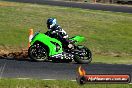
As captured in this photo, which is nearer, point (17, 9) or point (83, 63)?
point (83, 63)

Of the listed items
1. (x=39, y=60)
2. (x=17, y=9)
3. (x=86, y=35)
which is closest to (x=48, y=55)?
(x=39, y=60)

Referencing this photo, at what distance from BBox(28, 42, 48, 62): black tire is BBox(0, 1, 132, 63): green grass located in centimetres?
298

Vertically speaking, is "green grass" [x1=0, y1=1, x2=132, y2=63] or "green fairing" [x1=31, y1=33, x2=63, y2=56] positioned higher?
"green fairing" [x1=31, y1=33, x2=63, y2=56]

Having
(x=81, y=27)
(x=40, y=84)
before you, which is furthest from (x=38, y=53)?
(x=81, y=27)

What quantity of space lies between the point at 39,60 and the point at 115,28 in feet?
49.3

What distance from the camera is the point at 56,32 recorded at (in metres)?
19.9

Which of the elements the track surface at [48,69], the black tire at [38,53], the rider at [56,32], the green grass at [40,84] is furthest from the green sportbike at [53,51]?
the green grass at [40,84]

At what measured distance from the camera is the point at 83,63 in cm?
1969

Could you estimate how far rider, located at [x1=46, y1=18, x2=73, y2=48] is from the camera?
1983 centimetres

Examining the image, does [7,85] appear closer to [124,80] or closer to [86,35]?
[124,80]

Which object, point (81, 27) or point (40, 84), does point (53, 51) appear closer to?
point (40, 84)

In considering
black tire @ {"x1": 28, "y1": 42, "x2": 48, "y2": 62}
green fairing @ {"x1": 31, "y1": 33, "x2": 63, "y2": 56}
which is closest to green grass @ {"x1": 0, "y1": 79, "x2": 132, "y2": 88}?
black tire @ {"x1": 28, "y1": 42, "x2": 48, "y2": 62}

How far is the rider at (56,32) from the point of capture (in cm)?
1983

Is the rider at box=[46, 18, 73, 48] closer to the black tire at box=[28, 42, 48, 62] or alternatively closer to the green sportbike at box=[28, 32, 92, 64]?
the green sportbike at box=[28, 32, 92, 64]
